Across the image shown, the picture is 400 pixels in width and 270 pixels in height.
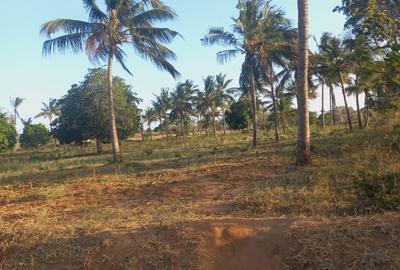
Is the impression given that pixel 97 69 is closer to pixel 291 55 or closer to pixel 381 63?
pixel 291 55

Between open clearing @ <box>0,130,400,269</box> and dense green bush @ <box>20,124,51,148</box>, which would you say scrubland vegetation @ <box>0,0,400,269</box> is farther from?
dense green bush @ <box>20,124,51,148</box>

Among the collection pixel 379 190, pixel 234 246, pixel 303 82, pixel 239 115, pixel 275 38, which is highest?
pixel 275 38

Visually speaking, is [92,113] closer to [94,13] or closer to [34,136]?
[94,13]

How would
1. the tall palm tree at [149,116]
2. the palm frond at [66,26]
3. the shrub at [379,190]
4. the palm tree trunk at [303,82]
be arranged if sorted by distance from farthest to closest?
the tall palm tree at [149,116]
the palm frond at [66,26]
the palm tree trunk at [303,82]
the shrub at [379,190]

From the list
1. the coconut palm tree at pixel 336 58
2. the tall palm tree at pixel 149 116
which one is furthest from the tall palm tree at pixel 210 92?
the coconut palm tree at pixel 336 58

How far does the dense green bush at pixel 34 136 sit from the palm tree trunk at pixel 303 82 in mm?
45174

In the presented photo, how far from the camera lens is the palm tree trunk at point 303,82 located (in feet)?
41.1

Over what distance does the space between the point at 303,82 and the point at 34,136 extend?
45.6 meters

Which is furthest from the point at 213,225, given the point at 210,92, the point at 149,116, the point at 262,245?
the point at 149,116

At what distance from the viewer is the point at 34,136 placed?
2057 inches

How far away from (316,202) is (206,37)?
17505mm

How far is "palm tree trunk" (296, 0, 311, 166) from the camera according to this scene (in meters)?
12.5

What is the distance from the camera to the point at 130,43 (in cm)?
2042

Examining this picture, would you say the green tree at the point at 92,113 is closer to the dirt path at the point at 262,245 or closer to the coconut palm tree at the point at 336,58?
the coconut palm tree at the point at 336,58
